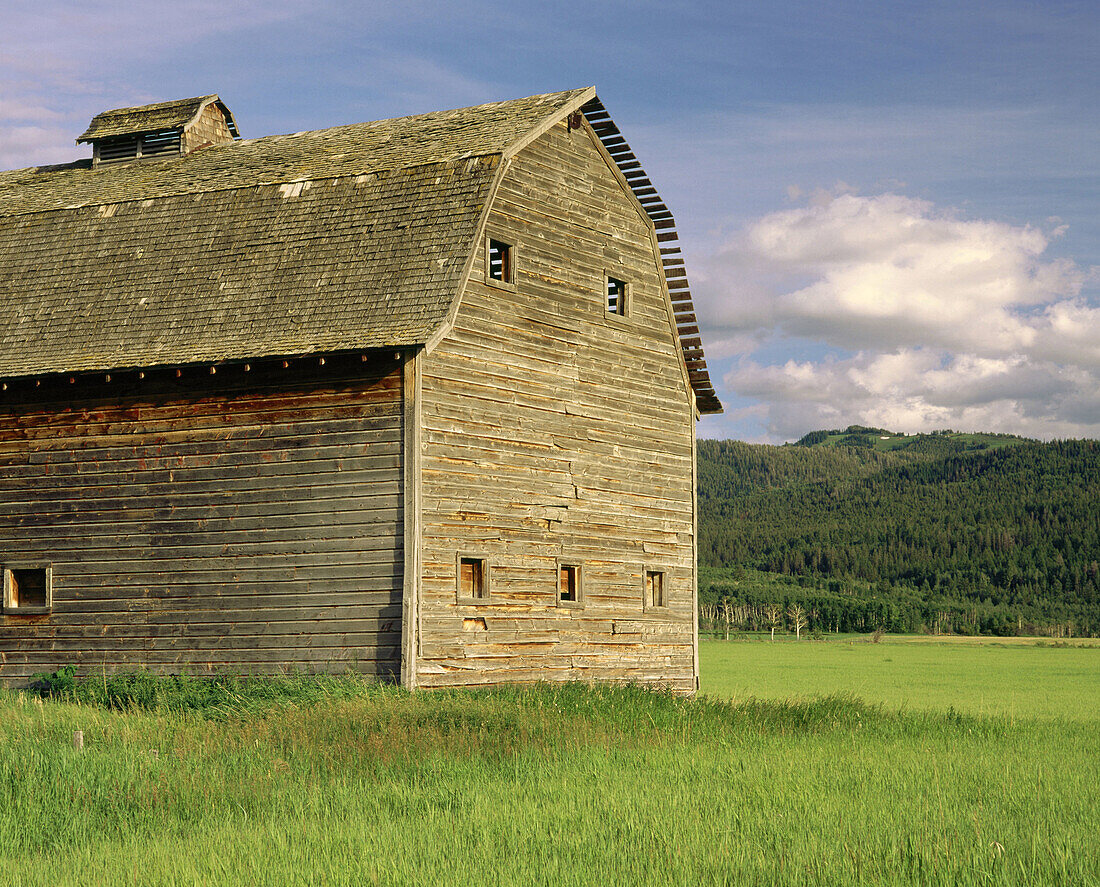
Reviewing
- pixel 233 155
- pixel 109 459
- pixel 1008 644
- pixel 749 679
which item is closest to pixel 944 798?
pixel 109 459

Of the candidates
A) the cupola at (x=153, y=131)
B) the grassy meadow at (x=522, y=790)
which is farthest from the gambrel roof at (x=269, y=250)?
the grassy meadow at (x=522, y=790)

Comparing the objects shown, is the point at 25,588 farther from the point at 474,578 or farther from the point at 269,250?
the point at 474,578

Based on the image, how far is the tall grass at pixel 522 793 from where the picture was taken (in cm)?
968

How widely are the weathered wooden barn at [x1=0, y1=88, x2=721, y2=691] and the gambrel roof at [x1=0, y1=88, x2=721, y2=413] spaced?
0.06m

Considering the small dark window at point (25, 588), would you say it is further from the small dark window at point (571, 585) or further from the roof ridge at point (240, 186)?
the small dark window at point (571, 585)

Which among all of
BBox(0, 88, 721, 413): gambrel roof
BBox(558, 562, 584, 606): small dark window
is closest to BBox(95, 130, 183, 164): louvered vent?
BBox(0, 88, 721, 413): gambrel roof

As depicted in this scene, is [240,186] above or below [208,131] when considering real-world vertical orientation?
below

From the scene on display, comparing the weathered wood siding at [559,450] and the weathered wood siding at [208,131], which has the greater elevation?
the weathered wood siding at [208,131]

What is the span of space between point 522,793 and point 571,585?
10.9m

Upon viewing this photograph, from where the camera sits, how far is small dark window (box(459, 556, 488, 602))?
21.3 metres

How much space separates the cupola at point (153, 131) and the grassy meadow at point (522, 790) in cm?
1450

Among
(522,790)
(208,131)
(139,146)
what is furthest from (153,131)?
(522,790)

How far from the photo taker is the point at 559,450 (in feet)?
76.4

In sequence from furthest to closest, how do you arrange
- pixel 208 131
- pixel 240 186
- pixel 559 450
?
1. pixel 208 131
2. pixel 240 186
3. pixel 559 450
